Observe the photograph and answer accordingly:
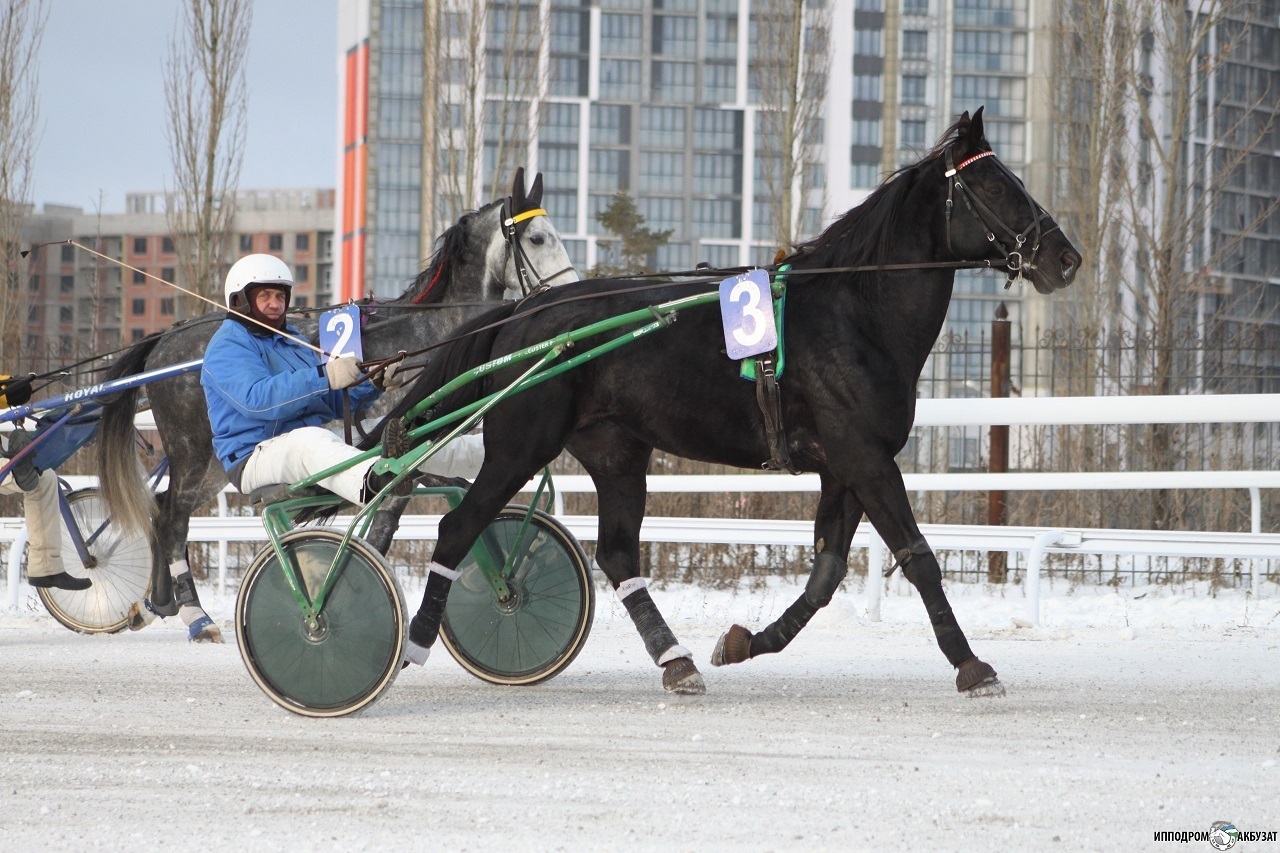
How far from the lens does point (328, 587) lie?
5.39 m

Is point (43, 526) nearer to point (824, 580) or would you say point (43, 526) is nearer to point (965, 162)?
point (824, 580)

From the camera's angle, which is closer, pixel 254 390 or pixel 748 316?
pixel 748 316

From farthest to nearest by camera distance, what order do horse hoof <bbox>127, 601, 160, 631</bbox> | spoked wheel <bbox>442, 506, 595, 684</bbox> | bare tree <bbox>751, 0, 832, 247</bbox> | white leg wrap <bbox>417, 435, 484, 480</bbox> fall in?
bare tree <bbox>751, 0, 832, 247</bbox>
horse hoof <bbox>127, 601, 160, 631</bbox>
white leg wrap <bbox>417, 435, 484, 480</bbox>
spoked wheel <bbox>442, 506, 595, 684</bbox>

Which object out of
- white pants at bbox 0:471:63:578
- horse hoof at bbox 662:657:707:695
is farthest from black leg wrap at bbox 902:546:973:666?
white pants at bbox 0:471:63:578

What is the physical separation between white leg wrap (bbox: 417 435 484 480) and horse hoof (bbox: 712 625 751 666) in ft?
4.04

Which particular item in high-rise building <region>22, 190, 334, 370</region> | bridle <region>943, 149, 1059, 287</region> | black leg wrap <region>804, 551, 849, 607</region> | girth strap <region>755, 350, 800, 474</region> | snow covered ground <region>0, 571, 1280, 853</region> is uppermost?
high-rise building <region>22, 190, 334, 370</region>

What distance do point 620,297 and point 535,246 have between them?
1.92 meters

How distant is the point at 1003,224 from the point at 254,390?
2.83m

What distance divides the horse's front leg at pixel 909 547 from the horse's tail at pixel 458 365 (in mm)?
1589

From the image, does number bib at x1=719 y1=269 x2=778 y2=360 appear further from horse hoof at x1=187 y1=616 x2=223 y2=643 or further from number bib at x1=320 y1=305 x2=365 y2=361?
horse hoof at x1=187 y1=616 x2=223 y2=643

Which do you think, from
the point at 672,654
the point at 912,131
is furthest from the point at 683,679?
the point at 912,131

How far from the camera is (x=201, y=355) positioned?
8055 millimetres

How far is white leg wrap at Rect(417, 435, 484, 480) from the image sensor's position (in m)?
6.38

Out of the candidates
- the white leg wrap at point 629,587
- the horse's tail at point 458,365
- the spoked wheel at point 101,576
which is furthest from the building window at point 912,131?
the white leg wrap at point 629,587
